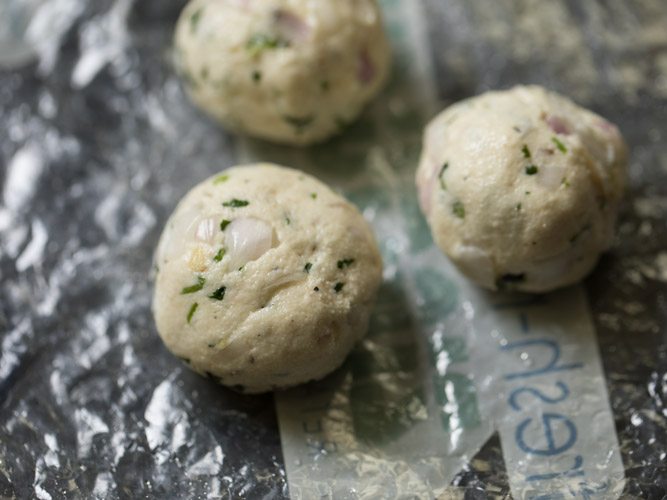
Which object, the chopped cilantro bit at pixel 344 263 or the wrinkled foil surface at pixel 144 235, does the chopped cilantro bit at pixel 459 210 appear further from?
the wrinkled foil surface at pixel 144 235

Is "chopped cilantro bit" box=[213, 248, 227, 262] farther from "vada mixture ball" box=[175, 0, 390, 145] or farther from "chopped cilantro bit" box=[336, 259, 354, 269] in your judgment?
"vada mixture ball" box=[175, 0, 390, 145]

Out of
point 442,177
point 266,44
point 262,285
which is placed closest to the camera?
point 262,285

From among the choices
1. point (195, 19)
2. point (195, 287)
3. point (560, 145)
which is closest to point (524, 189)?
point (560, 145)

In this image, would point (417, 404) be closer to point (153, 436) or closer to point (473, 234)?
point (473, 234)

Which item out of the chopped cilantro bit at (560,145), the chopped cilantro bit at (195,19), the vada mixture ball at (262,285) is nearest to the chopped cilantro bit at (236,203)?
the vada mixture ball at (262,285)

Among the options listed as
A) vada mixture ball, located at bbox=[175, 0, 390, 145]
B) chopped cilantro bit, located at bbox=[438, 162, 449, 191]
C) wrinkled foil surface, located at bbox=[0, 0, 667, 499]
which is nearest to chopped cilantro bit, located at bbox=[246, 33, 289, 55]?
vada mixture ball, located at bbox=[175, 0, 390, 145]

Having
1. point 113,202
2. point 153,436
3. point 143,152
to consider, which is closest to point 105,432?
point 153,436

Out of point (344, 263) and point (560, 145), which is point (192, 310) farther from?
point (560, 145)
